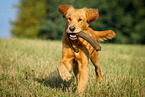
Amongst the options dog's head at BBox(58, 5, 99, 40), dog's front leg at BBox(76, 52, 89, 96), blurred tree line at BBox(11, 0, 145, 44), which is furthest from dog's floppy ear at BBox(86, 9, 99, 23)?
blurred tree line at BBox(11, 0, 145, 44)

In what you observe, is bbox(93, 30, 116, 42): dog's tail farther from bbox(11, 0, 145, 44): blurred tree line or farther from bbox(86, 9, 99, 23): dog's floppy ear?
bbox(11, 0, 145, 44): blurred tree line

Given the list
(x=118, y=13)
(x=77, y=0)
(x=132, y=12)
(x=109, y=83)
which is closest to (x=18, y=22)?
(x=77, y=0)

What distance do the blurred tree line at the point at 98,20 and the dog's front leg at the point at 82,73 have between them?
2003cm

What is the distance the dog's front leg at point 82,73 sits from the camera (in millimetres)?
3351

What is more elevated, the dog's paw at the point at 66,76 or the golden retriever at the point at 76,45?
the golden retriever at the point at 76,45

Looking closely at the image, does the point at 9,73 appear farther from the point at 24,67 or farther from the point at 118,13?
the point at 118,13

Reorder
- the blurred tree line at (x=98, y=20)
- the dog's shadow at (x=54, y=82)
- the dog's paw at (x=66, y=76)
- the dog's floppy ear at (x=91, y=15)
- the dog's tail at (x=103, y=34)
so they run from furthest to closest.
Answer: the blurred tree line at (x=98, y=20), the dog's tail at (x=103, y=34), the dog's shadow at (x=54, y=82), the dog's floppy ear at (x=91, y=15), the dog's paw at (x=66, y=76)

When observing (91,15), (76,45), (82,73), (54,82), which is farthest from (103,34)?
(54,82)

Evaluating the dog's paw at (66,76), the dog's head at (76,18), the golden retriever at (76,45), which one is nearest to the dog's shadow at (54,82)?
the golden retriever at (76,45)

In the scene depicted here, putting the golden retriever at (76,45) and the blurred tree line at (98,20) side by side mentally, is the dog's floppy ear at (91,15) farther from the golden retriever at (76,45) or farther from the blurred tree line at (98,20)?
the blurred tree line at (98,20)

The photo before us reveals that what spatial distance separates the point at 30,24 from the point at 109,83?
2822cm

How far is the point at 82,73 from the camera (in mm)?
3475

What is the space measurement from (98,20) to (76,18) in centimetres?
2248

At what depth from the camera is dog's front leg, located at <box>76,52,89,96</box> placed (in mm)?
3351
